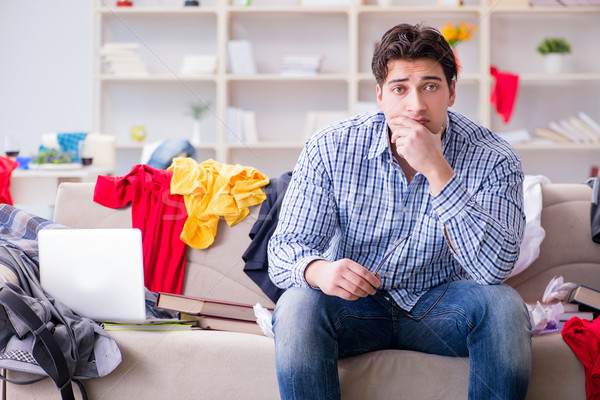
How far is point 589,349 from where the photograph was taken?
1.01 m

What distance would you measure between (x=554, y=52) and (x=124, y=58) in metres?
1.91

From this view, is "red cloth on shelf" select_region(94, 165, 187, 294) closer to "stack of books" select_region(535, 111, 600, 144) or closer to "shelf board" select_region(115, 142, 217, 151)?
"shelf board" select_region(115, 142, 217, 151)

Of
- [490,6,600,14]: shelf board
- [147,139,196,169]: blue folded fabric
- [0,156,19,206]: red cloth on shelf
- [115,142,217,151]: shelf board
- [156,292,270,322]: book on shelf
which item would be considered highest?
[490,6,600,14]: shelf board

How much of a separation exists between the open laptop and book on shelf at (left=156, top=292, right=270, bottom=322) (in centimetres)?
5

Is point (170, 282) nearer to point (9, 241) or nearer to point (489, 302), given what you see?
point (9, 241)

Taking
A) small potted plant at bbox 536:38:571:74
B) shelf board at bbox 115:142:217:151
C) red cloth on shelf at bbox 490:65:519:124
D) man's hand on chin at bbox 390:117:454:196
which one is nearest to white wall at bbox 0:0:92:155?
shelf board at bbox 115:142:217:151

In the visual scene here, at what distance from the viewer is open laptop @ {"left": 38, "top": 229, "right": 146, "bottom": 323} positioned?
1.07 m

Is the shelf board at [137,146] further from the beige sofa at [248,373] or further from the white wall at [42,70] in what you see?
the beige sofa at [248,373]

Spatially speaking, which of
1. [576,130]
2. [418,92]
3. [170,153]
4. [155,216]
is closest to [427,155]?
[418,92]

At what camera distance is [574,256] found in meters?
1.31

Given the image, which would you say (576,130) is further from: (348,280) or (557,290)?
(348,280)

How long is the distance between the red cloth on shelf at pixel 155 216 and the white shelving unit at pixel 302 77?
3.95 ft

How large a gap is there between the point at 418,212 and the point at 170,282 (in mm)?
557

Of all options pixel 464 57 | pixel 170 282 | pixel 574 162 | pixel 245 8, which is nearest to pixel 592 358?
pixel 170 282
